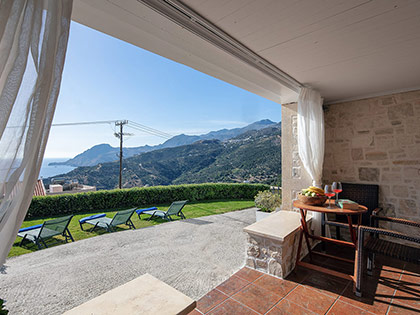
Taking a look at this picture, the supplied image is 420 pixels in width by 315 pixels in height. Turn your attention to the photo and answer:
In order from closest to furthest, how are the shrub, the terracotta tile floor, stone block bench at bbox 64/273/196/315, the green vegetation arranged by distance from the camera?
stone block bench at bbox 64/273/196/315, the terracotta tile floor, the shrub, the green vegetation

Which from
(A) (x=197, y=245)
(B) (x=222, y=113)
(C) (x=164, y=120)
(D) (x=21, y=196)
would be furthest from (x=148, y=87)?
(D) (x=21, y=196)

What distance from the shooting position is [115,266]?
2971 mm

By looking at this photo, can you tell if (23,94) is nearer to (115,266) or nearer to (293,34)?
(293,34)

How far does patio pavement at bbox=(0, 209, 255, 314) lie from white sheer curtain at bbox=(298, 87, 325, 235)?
5.42 feet

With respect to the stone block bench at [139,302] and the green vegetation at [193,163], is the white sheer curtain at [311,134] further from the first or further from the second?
the green vegetation at [193,163]

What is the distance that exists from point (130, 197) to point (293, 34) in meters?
8.48

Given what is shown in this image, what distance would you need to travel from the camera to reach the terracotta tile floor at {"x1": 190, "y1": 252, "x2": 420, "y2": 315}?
1812mm

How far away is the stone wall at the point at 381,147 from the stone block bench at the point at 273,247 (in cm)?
172

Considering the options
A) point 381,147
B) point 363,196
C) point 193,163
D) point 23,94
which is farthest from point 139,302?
point 193,163

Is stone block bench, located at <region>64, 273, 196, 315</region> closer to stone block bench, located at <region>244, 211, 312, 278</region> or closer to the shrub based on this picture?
stone block bench, located at <region>244, 211, 312, 278</region>

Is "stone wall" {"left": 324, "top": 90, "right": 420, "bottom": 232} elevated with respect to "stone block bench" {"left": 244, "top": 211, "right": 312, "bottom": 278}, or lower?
elevated

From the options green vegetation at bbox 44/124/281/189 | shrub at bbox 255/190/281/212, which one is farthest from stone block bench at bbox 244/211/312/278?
green vegetation at bbox 44/124/281/189

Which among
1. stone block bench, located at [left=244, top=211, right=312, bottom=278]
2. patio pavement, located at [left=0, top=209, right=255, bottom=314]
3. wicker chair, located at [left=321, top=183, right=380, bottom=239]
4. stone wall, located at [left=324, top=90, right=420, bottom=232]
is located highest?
stone wall, located at [left=324, top=90, right=420, bottom=232]

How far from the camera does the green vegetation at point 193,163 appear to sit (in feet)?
49.3
